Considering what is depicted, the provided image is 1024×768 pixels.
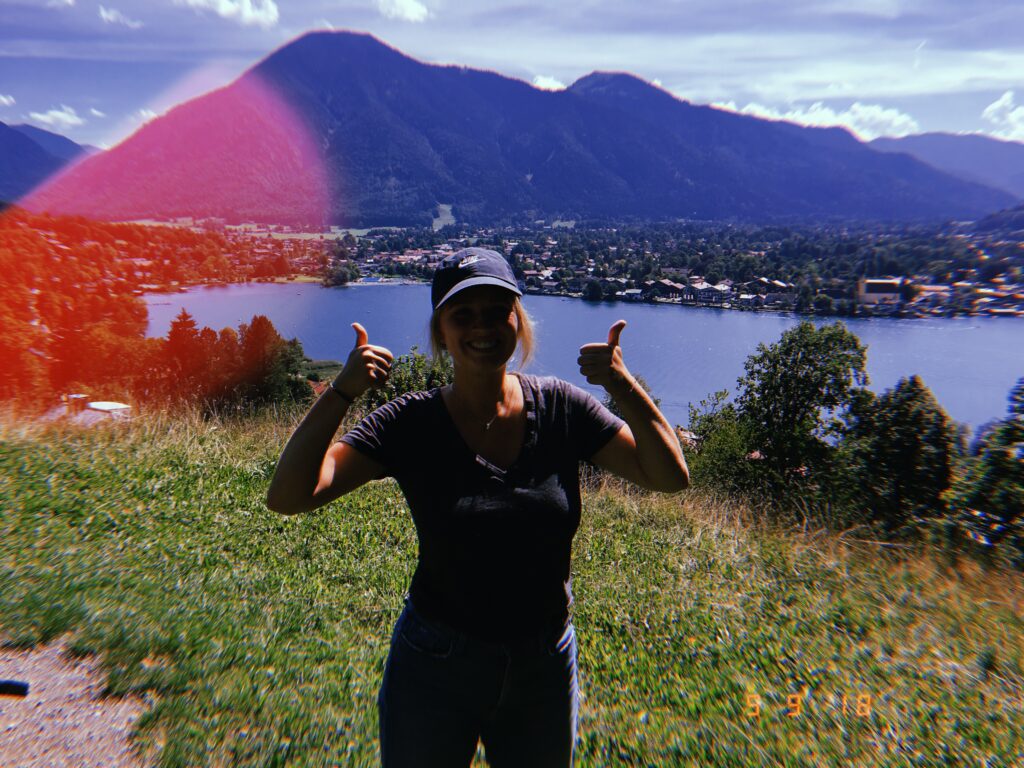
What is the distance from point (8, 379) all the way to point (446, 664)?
15.0 m

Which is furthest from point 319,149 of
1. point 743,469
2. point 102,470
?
point 102,470

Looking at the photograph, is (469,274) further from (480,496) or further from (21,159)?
(21,159)

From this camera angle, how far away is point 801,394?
2619 cm

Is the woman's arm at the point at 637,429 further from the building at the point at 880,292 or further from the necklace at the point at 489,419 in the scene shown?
the building at the point at 880,292

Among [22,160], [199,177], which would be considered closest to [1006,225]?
[199,177]

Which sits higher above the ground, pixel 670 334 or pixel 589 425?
pixel 589 425

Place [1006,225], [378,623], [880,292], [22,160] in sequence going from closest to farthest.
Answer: [378,623] < [22,160] < [880,292] < [1006,225]

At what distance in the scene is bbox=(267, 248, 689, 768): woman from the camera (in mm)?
1386

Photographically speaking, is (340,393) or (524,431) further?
(524,431)

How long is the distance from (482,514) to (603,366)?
499mm

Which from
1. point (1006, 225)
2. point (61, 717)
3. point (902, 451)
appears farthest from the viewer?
point (1006, 225)

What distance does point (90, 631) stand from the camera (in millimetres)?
2994

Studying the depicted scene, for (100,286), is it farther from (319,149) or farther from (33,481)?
(319,149)
